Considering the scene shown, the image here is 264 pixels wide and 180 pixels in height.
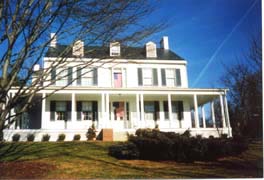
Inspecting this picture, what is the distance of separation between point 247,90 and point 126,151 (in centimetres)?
442

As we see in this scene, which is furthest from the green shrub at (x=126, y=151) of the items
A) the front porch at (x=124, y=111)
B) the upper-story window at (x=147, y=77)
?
the upper-story window at (x=147, y=77)

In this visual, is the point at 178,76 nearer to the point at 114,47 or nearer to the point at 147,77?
the point at 147,77

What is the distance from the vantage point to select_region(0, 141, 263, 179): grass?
4941 millimetres

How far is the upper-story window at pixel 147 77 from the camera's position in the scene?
13.0 meters

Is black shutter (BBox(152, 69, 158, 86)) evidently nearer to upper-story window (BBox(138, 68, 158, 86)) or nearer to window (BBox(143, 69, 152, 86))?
upper-story window (BBox(138, 68, 158, 86))

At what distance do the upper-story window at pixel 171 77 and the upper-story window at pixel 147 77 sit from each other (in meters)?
0.39

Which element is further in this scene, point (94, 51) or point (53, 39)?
point (94, 51)

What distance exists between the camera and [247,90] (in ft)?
27.7

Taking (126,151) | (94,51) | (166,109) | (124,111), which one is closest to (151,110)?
(166,109)

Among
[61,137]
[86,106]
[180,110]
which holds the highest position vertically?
[86,106]

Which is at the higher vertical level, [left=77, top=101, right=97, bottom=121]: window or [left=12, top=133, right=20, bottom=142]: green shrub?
[left=77, top=101, right=97, bottom=121]: window

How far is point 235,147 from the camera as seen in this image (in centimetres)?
719

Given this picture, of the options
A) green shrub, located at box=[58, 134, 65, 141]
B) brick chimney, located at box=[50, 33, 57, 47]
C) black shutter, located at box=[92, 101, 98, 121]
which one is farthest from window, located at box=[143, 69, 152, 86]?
brick chimney, located at box=[50, 33, 57, 47]

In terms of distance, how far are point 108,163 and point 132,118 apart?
6.55 meters
